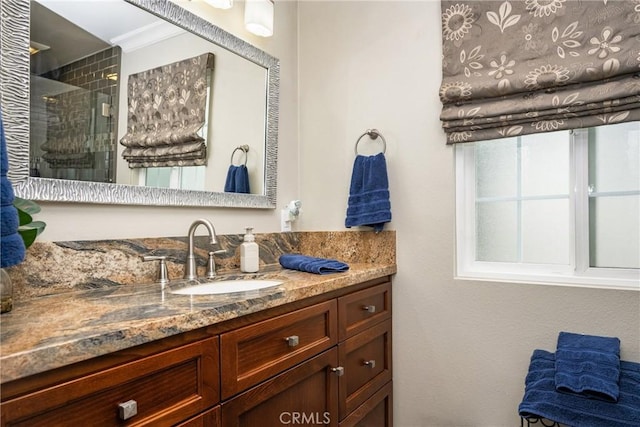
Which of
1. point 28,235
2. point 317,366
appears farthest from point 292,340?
point 28,235

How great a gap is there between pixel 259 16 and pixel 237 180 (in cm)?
74

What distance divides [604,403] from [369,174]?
117 centimetres

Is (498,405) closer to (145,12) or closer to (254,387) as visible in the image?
(254,387)

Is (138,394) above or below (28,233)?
below

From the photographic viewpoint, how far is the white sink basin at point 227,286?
51.3 inches

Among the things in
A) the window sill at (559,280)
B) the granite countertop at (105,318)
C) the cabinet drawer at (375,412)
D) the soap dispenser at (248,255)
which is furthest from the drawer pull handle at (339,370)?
the window sill at (559,280)

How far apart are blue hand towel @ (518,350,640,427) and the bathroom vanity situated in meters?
0.62

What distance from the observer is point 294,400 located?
1.20 meters

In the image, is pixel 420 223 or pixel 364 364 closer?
pixel 364 364

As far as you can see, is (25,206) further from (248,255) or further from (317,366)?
(317,366)

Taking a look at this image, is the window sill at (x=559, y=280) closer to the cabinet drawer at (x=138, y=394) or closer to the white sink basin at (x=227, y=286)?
the white sink basin at (x=227, y=286)

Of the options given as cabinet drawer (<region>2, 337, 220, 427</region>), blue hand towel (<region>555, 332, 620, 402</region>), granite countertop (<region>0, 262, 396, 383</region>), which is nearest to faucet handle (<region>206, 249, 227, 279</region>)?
granite countertop (<region>0, 262, 396, 383</region>)

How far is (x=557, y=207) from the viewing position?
1605 millimetres

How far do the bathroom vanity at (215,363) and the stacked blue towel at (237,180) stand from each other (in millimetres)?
423
